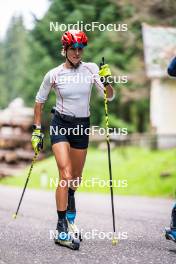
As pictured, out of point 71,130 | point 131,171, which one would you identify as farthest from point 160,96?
point 71,130

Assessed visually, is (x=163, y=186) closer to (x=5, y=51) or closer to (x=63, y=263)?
(x=63, y=263)

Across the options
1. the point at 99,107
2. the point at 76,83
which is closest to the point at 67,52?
the point at 76,83

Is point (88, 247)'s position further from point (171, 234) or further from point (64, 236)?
→ point (171, 234)

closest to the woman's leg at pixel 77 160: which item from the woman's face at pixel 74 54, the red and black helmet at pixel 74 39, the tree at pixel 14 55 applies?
the woman's face at pixel 74 54

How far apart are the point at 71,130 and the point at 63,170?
Result: 0.48 meters

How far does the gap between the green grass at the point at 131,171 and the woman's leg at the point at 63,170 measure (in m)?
16.0

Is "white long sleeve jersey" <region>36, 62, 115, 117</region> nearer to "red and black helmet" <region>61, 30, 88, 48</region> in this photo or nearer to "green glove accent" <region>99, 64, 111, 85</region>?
"green glove accent" <region>99, 64, 111, 85</region>

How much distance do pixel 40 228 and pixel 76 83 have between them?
109 inches

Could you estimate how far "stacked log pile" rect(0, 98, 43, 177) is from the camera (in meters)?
45.8

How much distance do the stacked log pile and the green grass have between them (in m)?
5.13

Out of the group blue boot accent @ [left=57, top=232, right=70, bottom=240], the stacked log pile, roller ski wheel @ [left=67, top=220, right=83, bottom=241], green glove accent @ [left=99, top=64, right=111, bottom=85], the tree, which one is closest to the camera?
blue boot accent @ [left=57, top=232, right=70, bottom=240]

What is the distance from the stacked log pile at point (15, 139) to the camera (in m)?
45.8

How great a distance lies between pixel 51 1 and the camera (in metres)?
50.1

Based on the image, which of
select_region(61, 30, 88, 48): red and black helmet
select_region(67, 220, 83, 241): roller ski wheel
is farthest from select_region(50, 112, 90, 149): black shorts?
select_region(67, 220, 83, 241): roller ski wheel
